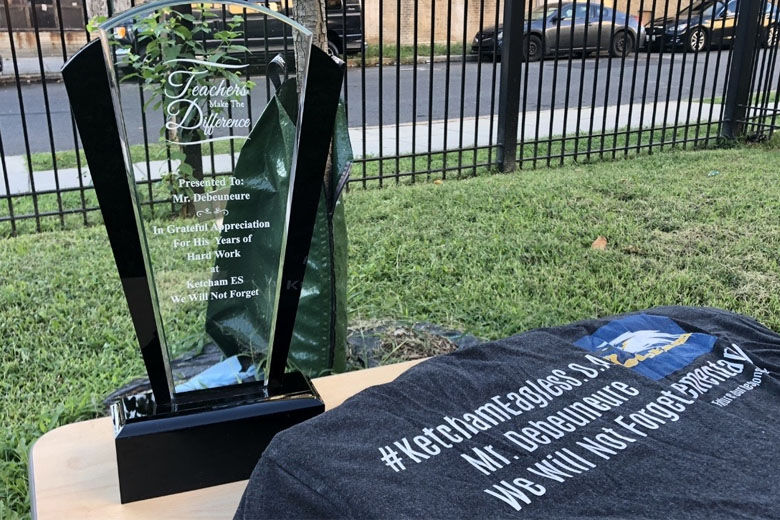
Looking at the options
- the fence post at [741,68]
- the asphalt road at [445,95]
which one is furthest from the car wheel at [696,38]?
the fence post at [741,68]

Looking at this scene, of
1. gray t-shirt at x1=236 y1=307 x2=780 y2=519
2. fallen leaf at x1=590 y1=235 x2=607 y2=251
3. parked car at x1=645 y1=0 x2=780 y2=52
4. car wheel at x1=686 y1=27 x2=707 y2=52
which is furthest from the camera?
car wheel at x1=686 y1=27 x2=707 y2=52

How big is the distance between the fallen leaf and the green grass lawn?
3cm

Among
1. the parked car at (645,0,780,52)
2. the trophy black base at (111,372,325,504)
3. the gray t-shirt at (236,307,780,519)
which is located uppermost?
the parked car at (645,0,780,52)

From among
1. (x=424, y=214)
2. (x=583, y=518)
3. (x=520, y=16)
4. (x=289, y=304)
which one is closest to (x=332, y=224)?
(x=289, y=304)

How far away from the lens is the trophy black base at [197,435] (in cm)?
144

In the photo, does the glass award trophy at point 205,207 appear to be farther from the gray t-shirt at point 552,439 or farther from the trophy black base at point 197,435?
the gray t-shirt at point 552,439

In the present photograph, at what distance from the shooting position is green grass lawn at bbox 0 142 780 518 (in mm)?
2529

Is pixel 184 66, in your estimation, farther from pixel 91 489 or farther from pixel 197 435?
pixel 91 489

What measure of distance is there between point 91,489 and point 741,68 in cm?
680

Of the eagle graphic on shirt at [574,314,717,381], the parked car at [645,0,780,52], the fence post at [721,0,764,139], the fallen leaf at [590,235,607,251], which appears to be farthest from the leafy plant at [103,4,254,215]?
the fence post at [721,0,764,139]

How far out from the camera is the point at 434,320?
2.91 metres

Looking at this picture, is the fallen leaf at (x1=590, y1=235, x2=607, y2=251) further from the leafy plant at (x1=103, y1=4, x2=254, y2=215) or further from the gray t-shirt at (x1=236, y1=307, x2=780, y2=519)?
the leafy plant at (x1=103, y1=4, x2=254, y2=215)

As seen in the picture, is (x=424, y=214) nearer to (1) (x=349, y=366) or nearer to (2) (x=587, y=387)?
(1) (x=349, y=366)

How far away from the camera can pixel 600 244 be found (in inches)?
146
